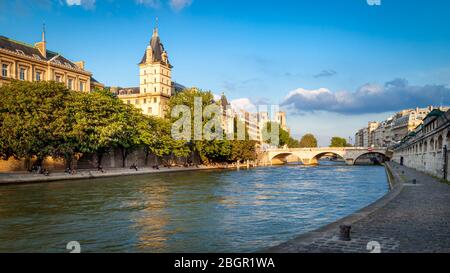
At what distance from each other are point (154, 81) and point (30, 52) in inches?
1467

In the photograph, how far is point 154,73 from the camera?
10119cm

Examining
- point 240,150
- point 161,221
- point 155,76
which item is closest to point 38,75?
point 155,76

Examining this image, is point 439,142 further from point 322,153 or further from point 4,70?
point 322,153

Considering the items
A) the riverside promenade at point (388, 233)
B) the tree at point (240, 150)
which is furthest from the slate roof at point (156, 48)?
the riverside promenade at point (388, 233)

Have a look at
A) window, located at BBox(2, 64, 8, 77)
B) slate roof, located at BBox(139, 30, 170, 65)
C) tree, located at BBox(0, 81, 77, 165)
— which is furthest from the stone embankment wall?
slate roof, located at BBox(139, 30, 170, 65)

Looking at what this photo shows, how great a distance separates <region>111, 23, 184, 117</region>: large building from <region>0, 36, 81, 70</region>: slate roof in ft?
79.0

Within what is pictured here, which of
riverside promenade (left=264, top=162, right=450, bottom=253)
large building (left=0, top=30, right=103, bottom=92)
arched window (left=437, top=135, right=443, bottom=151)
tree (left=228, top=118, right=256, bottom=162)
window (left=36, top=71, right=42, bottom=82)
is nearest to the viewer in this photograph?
riverside promenade (left=264, top=162, right=450, bottom=253)

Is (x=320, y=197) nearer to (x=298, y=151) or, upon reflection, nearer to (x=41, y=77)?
(x=41, y=77)

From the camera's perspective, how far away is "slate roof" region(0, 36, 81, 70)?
208ft

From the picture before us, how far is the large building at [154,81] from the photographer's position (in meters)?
99.8

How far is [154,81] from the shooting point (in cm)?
10144

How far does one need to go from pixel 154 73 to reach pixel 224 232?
295ft

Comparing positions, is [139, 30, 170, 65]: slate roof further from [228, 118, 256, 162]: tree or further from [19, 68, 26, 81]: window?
[19, 68, 26, 81]: window
